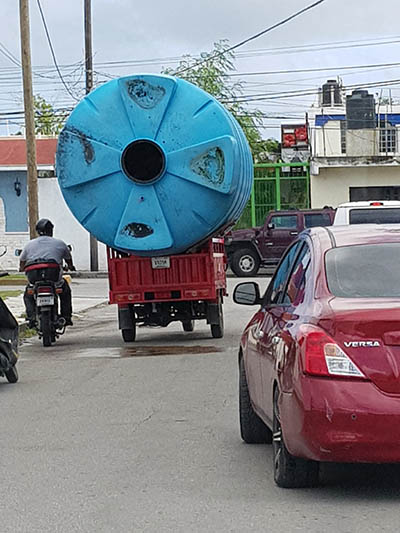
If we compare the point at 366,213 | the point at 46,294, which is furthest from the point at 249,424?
the point at 366,213

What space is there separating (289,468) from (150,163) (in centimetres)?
910

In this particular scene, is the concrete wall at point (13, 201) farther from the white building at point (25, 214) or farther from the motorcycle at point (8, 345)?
the motorcycle at point (8, 345)

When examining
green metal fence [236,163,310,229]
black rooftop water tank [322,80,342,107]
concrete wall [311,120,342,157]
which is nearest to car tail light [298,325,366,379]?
green metal fence [236,163,310,229]

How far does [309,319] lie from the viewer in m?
6.27

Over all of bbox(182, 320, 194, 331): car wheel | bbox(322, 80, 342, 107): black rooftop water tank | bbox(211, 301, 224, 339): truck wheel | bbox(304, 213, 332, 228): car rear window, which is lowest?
bbox(182, 320, 194, 331): car wheel

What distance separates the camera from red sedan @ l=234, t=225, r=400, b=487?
592 cm

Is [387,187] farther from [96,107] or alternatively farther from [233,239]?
[96,107]

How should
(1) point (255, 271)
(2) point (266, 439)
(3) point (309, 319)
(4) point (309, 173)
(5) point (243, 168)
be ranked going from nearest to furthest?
1. (3) point (309, 319)
2. (2) point (266, 439)
3. (5) point (243, 168)
4. (1) point (255, 271)
5. (4) point (309, 173)

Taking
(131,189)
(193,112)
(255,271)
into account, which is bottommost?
(255,271)

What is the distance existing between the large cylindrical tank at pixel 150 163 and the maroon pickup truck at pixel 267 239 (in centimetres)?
1905

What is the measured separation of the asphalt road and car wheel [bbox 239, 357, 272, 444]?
0.34ft

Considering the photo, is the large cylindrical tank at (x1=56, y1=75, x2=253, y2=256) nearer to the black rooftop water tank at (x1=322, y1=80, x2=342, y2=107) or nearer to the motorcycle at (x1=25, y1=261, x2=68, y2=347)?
the motorcycle at (x1=25, y1=261, x2=68, y2=347)

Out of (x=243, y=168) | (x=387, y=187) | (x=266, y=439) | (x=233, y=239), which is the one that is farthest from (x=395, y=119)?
(x=266, y=439)

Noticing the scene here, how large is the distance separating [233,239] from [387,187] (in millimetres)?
12552
